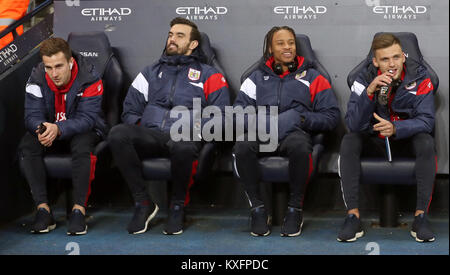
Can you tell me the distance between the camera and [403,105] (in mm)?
3164

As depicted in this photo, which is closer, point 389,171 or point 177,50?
point 389,171

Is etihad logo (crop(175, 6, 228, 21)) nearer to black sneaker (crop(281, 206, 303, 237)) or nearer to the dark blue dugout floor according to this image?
the dark blue dugout floor

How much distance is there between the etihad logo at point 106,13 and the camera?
391cm

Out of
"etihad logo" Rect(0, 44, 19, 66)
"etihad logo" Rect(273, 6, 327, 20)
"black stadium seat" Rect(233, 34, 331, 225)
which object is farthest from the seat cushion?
"etihad logo" Rect(0, 44, 19, 66)

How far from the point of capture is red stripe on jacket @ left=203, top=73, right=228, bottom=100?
3.45m

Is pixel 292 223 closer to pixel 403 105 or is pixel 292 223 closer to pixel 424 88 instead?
pixel 403 105

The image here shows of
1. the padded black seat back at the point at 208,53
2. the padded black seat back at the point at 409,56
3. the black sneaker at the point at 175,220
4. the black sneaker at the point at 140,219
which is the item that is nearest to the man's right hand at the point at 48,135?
the black sneaker at the point at 140,219

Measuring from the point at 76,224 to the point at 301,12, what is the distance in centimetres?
179

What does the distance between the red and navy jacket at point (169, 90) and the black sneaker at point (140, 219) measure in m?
0.44

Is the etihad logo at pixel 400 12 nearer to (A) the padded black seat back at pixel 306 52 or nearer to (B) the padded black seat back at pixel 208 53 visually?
(A) the padded black seat back at pixel 306 52

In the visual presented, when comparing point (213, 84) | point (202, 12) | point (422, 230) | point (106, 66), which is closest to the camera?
point (422, 230)

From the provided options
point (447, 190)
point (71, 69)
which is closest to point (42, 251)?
point (71, 69)

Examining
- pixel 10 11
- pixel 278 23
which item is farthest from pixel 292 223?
pixel 10 11

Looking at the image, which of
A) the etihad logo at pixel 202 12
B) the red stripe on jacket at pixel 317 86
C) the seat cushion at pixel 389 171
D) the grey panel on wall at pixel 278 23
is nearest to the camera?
the seat cushion at pixel 389 171
